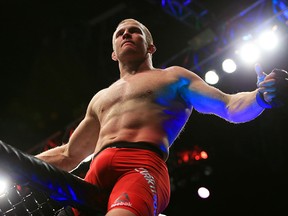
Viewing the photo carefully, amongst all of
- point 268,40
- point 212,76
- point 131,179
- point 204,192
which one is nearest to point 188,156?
point 204,192

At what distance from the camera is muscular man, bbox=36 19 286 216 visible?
5.56 feet

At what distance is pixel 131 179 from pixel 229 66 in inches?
155

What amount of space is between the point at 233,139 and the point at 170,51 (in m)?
2.04

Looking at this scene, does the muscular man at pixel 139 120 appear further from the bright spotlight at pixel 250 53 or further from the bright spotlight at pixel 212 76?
the bright spotlight at pixel 212 76

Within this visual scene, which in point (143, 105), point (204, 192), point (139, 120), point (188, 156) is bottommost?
point (139, 120)

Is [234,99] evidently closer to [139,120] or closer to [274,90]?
[274,90]

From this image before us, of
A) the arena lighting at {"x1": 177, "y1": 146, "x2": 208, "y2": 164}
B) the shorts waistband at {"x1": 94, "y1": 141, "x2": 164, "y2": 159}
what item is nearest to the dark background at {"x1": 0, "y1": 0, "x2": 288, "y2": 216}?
the arena lighting at {"x1": 177, "y1": 146, "x2": 208, "y2": 164}

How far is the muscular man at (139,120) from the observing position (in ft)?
5.56

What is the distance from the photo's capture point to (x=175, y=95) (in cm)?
216

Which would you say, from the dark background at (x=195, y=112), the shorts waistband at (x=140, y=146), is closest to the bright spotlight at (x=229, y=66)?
the dark background at (x=195, y=112)

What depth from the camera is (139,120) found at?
2.01 metres

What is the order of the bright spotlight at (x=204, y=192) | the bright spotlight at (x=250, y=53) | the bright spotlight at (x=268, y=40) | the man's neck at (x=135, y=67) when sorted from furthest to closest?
1. the bright spotlight at (x=204, y=192)
2. the bright spotlight at (x=250, y=53)
3. the bright spotlight at (x=268, y=40)
4. the man's neck at (x=135, y=67)

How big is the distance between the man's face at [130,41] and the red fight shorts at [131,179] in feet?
2.59

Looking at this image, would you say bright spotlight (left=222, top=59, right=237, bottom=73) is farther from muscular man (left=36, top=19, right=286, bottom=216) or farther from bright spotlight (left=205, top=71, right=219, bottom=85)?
muscular man (left=36, top=19, right=286, bottom=216)
